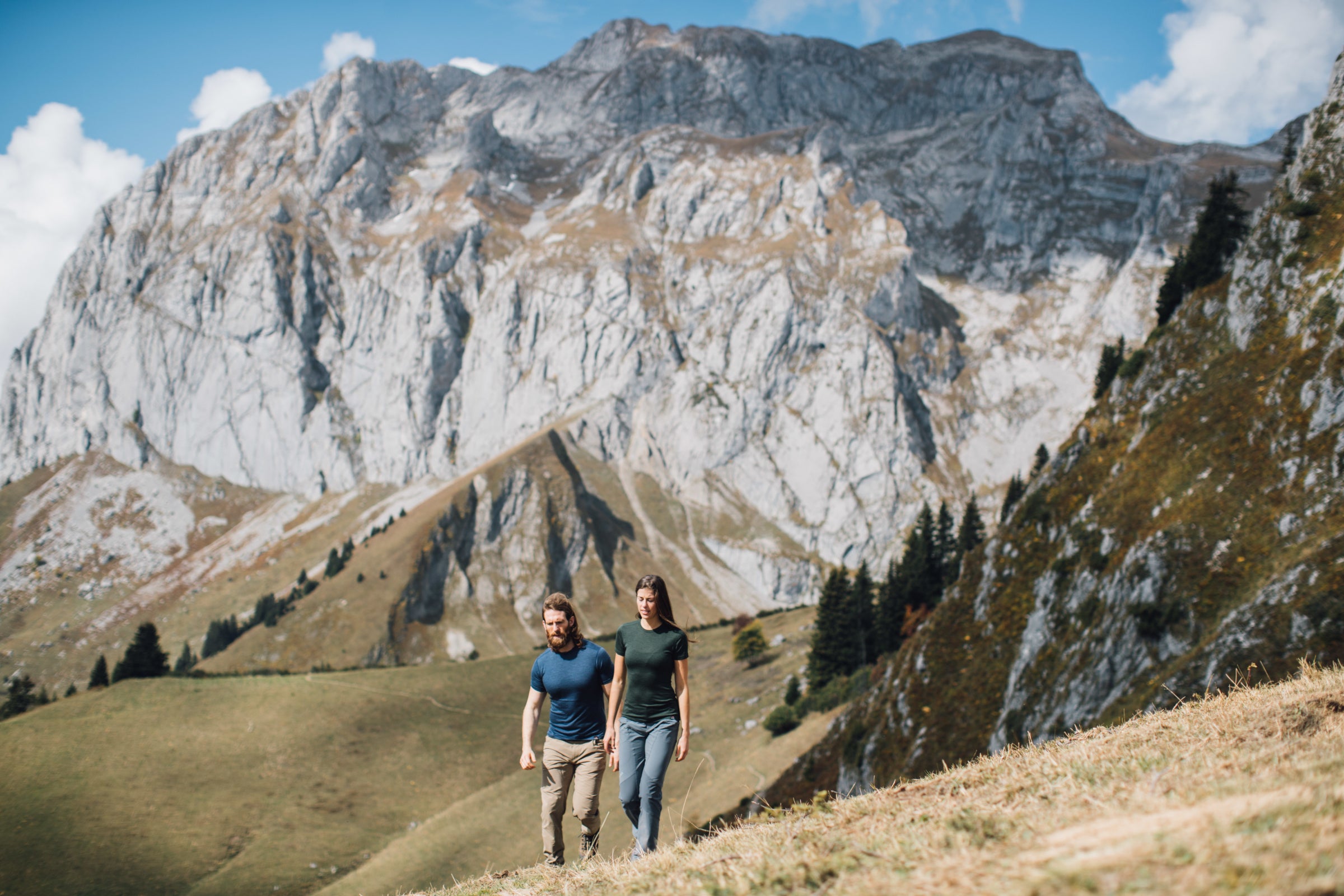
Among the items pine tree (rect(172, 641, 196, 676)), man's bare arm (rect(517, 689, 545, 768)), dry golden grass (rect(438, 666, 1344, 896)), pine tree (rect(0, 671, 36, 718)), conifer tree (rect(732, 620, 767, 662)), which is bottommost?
conifer tree (rect(732, 620, 767, 662))

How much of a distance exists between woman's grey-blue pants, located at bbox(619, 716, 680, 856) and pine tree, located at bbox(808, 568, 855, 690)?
59141 mm

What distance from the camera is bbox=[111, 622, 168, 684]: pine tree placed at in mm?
79625

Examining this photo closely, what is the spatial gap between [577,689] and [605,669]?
1.79ft

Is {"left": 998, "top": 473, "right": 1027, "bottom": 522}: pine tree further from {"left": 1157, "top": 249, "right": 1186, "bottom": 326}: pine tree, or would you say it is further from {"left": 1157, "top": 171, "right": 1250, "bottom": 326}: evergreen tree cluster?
{"left": 1157, "top": 171, "right": 1250, "bottom": 326}: evergreen tree cluster

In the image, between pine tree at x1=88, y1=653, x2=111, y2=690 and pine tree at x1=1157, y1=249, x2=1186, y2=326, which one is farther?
pine tree at x1=88, y1=653, x2=111, y2=690

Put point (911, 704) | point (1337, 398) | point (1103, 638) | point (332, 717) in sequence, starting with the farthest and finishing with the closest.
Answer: point (332, 717) → point (911, 704) → point (1103, 638) → point (1337, 398)

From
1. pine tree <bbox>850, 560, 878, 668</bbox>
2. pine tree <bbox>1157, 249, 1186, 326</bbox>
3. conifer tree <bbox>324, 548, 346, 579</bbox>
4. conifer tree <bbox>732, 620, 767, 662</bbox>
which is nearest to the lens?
pine tree <bbox>1157, 249, 1186, 326</bbox>

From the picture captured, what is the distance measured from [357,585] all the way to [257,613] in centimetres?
2229

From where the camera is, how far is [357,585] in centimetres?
17100

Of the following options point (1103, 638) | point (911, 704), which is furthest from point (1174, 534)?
point (911, 704)

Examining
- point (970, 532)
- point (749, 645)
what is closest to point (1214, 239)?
point (970, 532)

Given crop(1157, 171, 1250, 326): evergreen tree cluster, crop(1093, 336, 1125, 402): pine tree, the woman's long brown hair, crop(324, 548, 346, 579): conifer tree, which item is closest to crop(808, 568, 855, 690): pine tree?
crop(1093, 336, 1125, 402): pine tree

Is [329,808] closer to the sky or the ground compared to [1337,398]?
closer to the ground

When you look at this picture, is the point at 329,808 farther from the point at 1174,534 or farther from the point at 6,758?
the point at 1174,534
